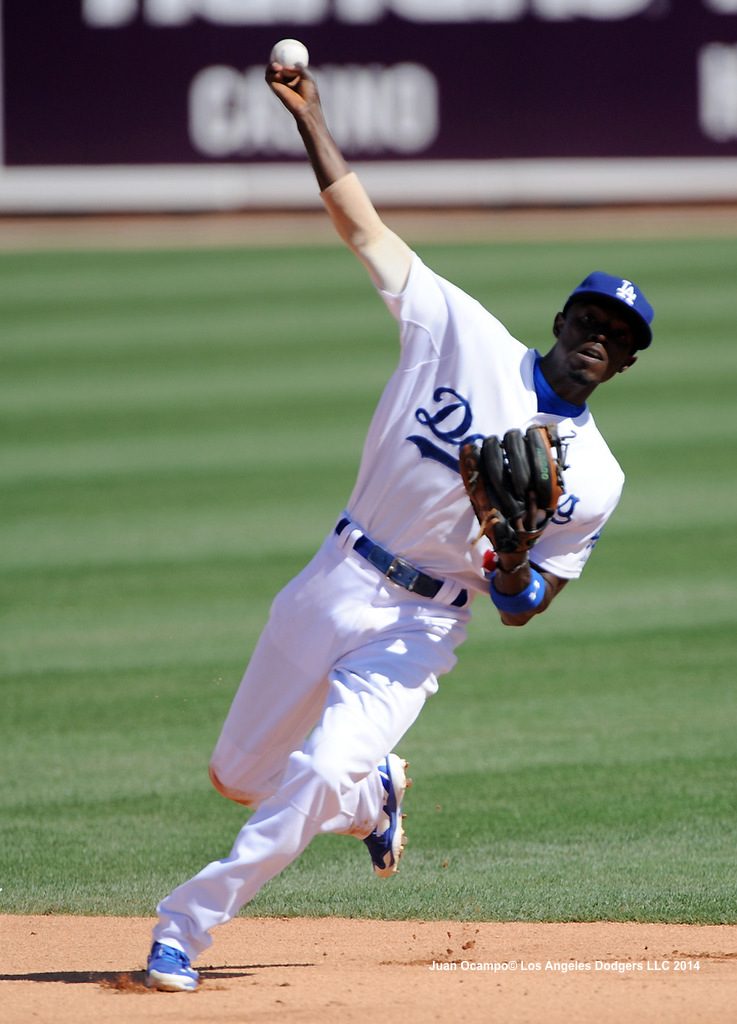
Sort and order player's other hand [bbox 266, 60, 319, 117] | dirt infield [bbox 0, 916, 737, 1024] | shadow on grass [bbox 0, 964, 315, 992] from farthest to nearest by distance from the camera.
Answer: player's other hand [bbox 266, 60, 319, 117], shadow on grass [bbox 0, 964, 315, 992], dirt infield [bbox 0, 916, 737, 1024]

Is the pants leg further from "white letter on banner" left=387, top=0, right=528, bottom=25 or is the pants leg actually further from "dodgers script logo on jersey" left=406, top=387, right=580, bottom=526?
"white letter on banner" left=387, top=0, right=528, bottom=25

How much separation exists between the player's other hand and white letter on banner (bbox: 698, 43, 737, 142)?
14374mm

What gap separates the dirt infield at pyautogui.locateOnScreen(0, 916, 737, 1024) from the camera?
366 centimetres

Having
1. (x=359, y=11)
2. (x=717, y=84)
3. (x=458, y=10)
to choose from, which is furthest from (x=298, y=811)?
(x=717, y=84)

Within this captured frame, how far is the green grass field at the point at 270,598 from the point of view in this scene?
17.1ft

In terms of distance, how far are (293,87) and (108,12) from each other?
14059 millimetres

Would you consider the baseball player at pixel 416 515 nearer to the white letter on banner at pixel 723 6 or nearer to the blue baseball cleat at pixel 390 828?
the blue baseball cleat at pixel 390 828

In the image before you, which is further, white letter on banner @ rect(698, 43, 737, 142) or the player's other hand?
white letter on banner @ rect(698, 43, 737, 142)

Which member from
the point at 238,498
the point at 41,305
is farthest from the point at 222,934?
the point at 41,305

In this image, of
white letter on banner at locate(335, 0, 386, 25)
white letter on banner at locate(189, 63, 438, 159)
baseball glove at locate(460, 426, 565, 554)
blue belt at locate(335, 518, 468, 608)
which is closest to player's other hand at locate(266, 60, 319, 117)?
baseball glove at locate(460, 426, 565, 554)

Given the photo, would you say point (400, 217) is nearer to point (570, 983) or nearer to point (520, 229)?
point (520, 229)

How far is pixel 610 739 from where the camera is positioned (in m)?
6.42

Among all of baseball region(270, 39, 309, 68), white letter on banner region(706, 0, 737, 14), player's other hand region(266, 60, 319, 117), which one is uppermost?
white letter on banner region(706, 0, 737, 14)

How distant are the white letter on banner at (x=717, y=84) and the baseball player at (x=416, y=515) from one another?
1440cm
